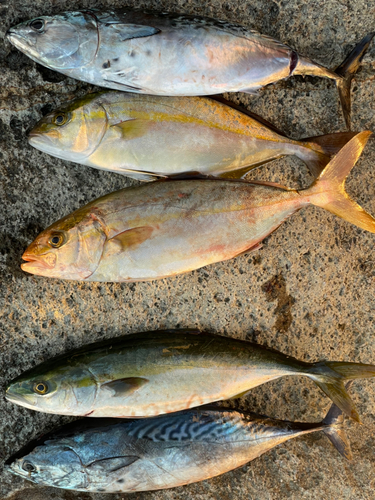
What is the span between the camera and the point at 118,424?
91.7 inches

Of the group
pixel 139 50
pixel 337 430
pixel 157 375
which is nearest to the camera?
pixel 139 50

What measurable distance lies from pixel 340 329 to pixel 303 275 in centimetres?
46

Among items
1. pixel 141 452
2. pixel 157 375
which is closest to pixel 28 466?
pixel 141 452

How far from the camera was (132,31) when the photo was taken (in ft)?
7.13

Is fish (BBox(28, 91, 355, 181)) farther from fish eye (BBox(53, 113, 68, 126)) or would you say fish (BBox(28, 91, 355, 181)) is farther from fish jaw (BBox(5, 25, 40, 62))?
fish jaw (BBox(5, 25, 40, 62))

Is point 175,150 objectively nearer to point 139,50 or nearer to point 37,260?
point 139,50

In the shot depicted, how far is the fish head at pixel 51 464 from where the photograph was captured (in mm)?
2260

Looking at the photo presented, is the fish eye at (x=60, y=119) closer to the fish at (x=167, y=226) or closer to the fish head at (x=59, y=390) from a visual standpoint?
the fish at (x=167, y=226)

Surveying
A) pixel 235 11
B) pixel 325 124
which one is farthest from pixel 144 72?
pixel 325 124

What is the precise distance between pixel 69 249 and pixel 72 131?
582mm

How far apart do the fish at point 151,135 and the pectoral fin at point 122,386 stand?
3.42 feet

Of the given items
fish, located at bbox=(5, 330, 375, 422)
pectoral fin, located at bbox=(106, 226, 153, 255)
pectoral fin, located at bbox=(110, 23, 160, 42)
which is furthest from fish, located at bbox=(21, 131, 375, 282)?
pectoral fin, located at bbox=(110, 23, 160, 42)

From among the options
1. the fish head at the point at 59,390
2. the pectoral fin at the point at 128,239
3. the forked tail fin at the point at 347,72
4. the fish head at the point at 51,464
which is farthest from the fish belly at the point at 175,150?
the fish head at the point at 51,464

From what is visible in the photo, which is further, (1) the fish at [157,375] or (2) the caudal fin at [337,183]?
(2) the caudal fin at [337,183]
